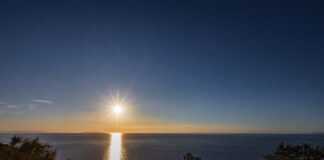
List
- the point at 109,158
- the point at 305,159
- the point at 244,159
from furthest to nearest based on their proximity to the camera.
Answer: the point at 109,158, the point at 244,159, the point at 305,159

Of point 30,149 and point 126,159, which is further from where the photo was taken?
point 126,159

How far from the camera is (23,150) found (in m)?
16.9

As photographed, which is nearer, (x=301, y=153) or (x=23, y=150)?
(x=301, y=153)

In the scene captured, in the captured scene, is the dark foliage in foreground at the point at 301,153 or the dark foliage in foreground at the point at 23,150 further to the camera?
the dark foliage in foreground at the point at 301,153

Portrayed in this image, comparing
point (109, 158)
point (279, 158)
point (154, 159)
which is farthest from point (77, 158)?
point (279, 158)

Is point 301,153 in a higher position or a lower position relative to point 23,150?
lower


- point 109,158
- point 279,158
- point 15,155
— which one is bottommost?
point 109,158

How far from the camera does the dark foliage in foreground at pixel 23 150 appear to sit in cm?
1445

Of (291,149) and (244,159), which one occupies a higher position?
(291,149)

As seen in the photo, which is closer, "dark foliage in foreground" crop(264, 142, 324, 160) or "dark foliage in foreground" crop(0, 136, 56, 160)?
"dark foliage in foreground" crop(0, 136, 56, 160)

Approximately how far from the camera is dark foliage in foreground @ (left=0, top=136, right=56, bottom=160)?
1445cm

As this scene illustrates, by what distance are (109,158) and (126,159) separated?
11.3 m

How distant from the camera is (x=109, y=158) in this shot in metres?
94.2

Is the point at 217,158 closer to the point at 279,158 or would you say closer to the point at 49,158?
the point at 279,158
